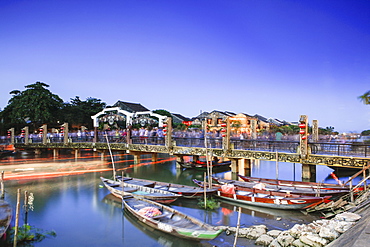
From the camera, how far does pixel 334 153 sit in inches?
674

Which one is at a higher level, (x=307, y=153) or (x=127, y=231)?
(x=307, y=153)

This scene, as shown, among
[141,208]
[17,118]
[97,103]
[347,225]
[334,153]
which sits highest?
[97,103]

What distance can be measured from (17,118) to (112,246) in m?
41.0

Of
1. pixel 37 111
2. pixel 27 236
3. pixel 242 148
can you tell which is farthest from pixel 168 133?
pixel 37 111

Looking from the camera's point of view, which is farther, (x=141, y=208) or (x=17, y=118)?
(x=17, y=118)

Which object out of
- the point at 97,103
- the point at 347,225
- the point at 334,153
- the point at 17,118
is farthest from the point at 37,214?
the point at 97,103

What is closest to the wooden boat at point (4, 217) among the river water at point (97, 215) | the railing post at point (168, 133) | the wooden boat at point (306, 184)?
the river water at point (97, 215)

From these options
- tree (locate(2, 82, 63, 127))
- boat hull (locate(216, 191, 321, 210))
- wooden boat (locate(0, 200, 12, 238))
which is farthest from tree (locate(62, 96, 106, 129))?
boat hull (locate(216, 191, 321, 210))

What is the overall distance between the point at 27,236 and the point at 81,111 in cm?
4129

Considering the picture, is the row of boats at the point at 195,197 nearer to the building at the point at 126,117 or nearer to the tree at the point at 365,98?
the tree at the point at 365,98

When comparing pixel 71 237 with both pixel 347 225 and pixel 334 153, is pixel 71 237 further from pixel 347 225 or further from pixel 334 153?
pixel 334 153

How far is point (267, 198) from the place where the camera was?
13523 millimetres

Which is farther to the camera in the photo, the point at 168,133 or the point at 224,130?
the point at 168,133

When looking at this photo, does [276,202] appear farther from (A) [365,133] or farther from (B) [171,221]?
(A) [365,133]
